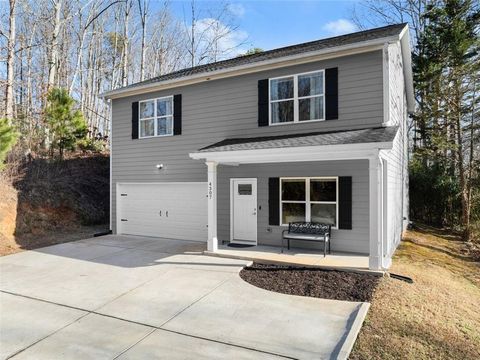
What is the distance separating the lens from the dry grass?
13.6 feet

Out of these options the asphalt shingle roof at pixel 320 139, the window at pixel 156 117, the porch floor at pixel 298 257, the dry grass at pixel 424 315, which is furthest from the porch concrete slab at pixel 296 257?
the window at pixel 156 117

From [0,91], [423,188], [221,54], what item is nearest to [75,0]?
[0,91]

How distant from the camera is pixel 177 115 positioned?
11.0 metres

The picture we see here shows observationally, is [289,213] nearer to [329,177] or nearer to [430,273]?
[329,177]

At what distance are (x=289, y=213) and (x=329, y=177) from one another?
1487 mm

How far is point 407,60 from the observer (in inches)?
458

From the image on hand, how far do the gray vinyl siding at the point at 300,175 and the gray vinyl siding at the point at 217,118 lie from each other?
648 millimetres

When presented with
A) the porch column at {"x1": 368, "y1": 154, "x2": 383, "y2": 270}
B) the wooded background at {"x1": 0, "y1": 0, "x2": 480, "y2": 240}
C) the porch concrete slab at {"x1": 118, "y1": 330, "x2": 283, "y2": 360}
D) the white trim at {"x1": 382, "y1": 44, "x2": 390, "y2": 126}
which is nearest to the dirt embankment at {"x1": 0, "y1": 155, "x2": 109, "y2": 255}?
the wooded background at {"x1": 0, "y1": 0, "x2": 480, "y2": 240}

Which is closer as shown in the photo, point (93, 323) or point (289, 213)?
point (93, 323)

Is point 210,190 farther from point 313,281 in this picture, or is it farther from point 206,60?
point 206,60

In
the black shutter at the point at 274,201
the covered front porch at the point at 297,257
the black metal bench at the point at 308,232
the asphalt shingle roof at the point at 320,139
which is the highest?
the asphalt shingle roof at the point at 320,139

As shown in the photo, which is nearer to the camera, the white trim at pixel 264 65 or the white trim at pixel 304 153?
the white trim at pixel 304 153

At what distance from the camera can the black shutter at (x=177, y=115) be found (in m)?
11.0

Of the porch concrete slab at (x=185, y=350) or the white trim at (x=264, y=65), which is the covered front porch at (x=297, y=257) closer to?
the porch concrete slab at (x=185, y=350)
